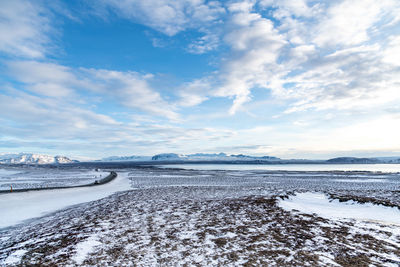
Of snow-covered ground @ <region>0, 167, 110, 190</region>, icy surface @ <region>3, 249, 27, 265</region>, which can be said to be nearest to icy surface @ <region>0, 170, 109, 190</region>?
snow-covered ground @ <region>0, 167, 110, 190</region>

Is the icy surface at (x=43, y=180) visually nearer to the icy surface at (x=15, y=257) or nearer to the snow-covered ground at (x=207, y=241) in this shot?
the snow-covered ground at (x=207, y=241)

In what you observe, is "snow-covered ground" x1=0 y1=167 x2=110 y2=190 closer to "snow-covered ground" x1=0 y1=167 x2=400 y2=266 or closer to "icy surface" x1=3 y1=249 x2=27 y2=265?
"snow-covered ground" x1=0 y1=167 x2=400 y2=266

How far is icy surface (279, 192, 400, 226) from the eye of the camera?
40.1ft

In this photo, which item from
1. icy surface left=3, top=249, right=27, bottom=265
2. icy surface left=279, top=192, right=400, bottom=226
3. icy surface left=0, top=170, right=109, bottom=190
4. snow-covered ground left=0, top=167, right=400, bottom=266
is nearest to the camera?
snow-covered ground left=0, top=167, right=400, bottom=266

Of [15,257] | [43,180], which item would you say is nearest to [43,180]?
[43,180]

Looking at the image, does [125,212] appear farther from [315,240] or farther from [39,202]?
[39,202]

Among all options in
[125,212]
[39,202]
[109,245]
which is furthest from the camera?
[39,202]

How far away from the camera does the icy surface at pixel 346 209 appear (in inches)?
481

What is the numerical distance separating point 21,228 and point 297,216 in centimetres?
1510

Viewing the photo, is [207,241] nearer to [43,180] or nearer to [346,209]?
[346,209]

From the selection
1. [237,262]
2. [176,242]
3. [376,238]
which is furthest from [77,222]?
[376,238]

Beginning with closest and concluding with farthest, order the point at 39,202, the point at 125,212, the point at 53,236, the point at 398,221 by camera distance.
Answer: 1. the point at 53,236
2. the point at 398,221
3. the point at 125,212
4. the point at 39,202

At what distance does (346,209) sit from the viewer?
14.7 meters

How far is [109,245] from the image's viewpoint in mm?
8242
